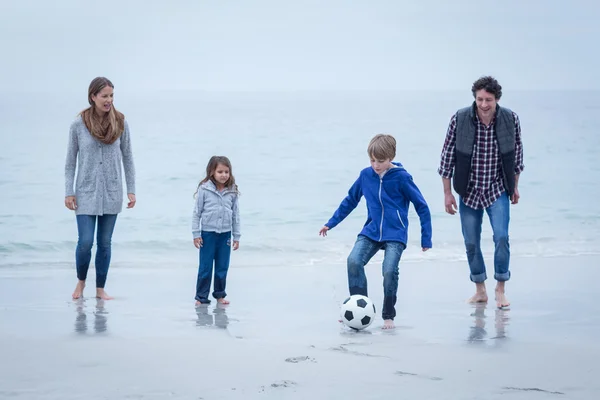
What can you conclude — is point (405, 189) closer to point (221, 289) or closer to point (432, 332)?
point (432, 332)

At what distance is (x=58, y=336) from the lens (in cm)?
638

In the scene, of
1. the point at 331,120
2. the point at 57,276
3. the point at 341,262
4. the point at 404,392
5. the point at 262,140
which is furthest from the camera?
the point at 331,120

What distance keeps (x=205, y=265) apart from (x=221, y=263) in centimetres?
15

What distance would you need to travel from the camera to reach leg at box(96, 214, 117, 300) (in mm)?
7477

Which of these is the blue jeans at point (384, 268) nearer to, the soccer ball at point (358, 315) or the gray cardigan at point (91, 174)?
the soccer ball at point (358, 315)

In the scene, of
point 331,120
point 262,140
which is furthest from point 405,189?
point 331,120

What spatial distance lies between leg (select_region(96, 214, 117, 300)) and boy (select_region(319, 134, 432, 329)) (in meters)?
1.95

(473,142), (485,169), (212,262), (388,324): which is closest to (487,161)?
(485,169)

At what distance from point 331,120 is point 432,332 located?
2053 inches

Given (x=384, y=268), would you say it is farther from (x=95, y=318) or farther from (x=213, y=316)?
(x=95, y=318)

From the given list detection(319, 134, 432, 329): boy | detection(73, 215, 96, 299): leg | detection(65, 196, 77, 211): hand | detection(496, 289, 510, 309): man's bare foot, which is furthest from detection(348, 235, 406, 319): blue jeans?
detection(65, 196, 77, 211): hand

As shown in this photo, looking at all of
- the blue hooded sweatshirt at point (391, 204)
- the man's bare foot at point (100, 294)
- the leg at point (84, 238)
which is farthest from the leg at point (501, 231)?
the man's bare foot at point (100, 294)

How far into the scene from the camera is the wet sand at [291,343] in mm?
5148

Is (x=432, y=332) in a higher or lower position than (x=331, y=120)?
lower
